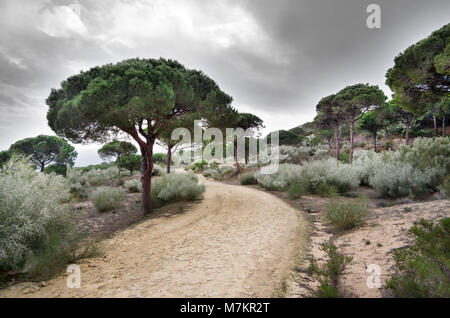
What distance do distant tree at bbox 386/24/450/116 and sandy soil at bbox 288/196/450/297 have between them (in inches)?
219

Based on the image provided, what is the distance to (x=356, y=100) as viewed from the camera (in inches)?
646

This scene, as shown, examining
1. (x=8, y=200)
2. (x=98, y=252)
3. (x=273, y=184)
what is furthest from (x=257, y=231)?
(x=273, y=184)

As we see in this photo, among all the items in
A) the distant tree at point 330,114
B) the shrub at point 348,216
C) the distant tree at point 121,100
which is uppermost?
the distant tree at point 330,114

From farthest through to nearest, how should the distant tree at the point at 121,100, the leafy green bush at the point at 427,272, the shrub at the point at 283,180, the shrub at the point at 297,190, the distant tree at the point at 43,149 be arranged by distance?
the distant tree at the point at 43,149 < the shrub at the point at 283,180 < the shrub at the point at 297,190 < the distant tree at the point at 121,100 < the leafy green bush at the point at 427,272

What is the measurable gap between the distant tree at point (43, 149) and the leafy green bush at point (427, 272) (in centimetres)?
3870

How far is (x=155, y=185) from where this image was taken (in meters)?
10.2

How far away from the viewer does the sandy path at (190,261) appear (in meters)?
2.52

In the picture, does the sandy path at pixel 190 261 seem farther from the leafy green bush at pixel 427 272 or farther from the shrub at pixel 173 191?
the shrub at pixel 173 191

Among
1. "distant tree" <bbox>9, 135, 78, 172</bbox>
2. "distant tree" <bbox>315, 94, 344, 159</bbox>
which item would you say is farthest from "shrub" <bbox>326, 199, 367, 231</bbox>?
"distant tree" <bbox>9, 135, 78, 172</bbox>

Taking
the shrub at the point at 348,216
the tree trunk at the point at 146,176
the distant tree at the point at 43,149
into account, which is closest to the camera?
the shrub at the point at 348,216

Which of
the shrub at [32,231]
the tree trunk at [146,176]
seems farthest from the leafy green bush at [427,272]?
the tree trunk at [146,176]

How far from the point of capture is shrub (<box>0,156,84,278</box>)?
2.87 meters

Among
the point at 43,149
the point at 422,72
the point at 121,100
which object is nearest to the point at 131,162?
the point at 43,149
